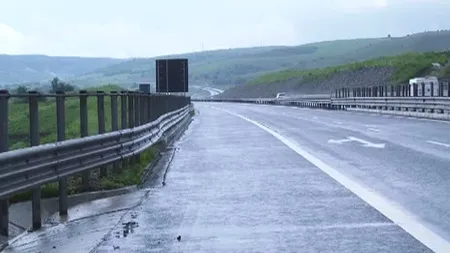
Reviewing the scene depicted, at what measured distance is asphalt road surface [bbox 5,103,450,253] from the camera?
32.6 ft

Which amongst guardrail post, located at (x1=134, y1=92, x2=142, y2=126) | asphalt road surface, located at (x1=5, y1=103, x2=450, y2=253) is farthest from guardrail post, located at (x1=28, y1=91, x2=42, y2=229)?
guardrail post, located at (x1=134, y1=92, x2=142, y2=126)

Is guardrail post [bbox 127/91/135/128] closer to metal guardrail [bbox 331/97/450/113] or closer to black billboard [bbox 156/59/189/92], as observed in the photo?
metal guardrail [bbox 331/97/450/113]

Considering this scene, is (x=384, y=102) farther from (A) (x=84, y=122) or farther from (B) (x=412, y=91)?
(A) (x=84, y=122)

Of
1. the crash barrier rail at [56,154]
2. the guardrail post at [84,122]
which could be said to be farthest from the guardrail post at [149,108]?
the guardrail post at [84,122]

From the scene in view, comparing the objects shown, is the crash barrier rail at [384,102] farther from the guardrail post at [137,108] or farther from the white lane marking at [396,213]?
the white lane marking at [396,213]

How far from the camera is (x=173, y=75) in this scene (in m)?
60.3

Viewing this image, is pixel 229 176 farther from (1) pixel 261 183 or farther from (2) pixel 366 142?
(2) pixel 366 142

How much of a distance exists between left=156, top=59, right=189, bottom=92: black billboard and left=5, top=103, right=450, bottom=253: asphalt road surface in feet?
126

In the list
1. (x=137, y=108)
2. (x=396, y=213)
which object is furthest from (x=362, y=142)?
(x=396, y=213)

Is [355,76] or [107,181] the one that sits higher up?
[355,76]

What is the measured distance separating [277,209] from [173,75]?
4825cm

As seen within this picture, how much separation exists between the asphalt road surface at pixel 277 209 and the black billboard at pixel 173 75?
126 feet

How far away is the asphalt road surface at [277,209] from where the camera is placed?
32.6 feet

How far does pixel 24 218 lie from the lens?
1280 centimetres
